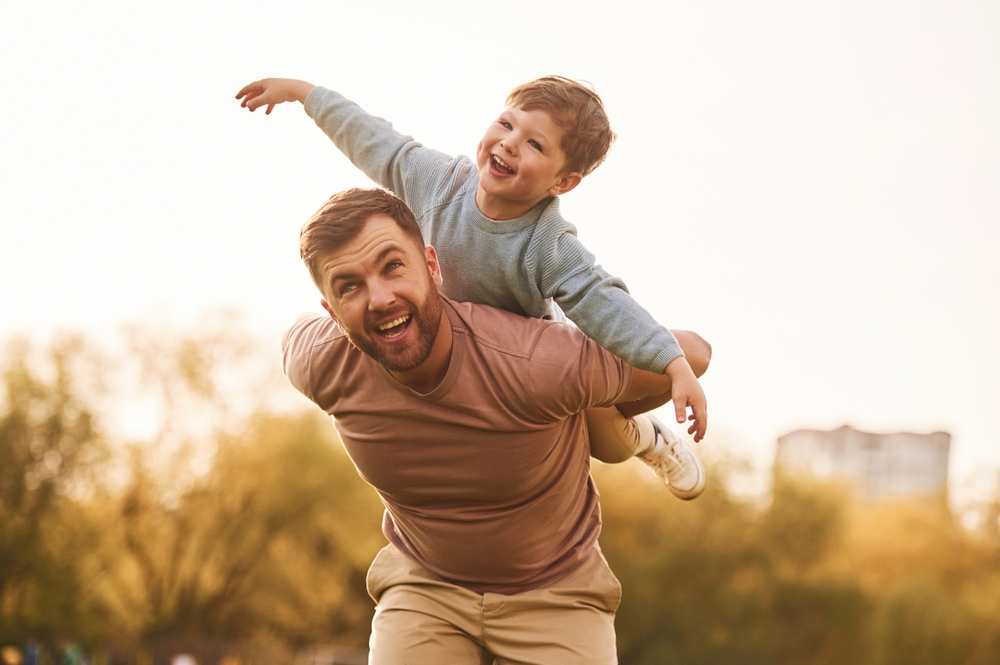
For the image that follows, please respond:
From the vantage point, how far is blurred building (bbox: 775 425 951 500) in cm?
8094

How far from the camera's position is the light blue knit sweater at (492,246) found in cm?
435

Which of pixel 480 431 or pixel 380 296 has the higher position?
pixel 380 296

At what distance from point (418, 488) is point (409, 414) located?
0.27 meters

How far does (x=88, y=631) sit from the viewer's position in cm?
2986

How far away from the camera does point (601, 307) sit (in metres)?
4.38

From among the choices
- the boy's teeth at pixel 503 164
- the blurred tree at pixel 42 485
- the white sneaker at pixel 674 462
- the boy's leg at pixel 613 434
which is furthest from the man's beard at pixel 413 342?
the blurred tree at pixel 42 485

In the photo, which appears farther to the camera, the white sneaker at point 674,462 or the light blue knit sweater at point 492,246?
the white sneaker at point 674,462

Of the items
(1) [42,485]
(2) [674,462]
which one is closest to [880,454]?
(1) [42,485]

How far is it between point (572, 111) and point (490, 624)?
1.67m

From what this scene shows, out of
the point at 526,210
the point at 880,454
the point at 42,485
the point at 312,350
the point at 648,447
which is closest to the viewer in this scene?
the point at 312,350

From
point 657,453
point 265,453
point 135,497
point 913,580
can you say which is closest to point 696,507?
point 913,580

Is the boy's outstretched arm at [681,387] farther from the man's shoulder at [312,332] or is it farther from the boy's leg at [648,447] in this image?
the man's shoulder at [312,332]

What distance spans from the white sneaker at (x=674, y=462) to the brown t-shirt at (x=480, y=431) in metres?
0.53

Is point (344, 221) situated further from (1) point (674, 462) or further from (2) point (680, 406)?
(1) point (674, 462)
